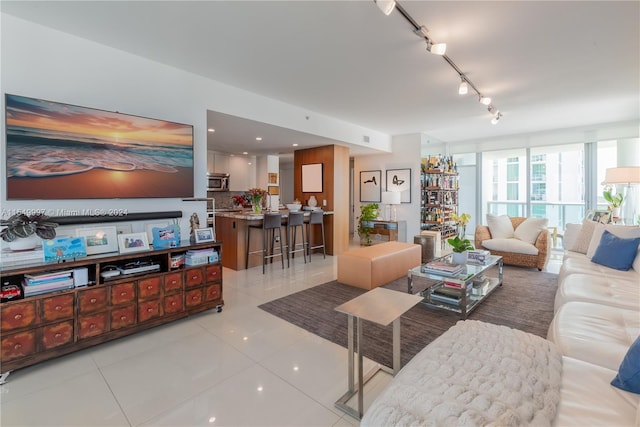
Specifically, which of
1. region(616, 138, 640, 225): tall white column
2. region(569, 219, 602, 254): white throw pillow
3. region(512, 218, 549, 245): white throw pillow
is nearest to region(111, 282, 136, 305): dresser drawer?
region(569, 219, 602, 254): white throw pillow

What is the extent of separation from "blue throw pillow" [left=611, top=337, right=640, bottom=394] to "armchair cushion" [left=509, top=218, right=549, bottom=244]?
14.3 ft

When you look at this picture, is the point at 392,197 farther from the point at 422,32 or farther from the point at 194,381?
the point at 194,381

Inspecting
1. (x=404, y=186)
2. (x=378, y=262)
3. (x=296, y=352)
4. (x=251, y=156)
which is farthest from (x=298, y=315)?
(x=251, y=156)

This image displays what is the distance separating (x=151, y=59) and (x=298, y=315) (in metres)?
3.11

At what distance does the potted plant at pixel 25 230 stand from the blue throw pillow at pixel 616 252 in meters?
5.35

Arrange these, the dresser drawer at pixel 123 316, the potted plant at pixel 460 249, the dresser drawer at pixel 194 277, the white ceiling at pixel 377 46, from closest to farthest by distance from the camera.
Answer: the white ceiling at pixel 377 46, the dresser drawer at pixel 123 316, the dresser drawer at pixel 194 277, the potted plant at pixel 460 249

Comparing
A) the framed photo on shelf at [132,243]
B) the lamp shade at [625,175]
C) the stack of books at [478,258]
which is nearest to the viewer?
the framed photo on shelf at [132,243]

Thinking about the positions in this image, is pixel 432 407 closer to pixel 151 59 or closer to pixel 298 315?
pixel 298 315

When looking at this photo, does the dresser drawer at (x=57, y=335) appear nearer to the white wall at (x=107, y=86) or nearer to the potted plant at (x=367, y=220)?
the white wall at (x=107, y=86)

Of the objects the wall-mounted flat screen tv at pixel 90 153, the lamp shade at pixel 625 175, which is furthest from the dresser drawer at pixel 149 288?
the lamp shade at pixel 625 175

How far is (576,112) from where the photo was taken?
516cm

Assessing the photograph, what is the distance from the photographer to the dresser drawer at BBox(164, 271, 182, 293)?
277 cm

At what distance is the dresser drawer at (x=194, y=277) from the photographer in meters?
2.92

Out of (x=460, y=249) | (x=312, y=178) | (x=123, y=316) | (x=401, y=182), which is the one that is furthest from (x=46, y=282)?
(x=401, y=182)
